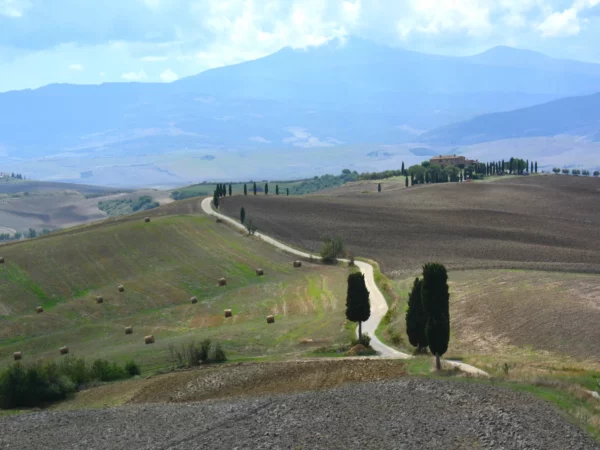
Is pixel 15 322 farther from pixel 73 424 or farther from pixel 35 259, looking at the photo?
pixel 73 424

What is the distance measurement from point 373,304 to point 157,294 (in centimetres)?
2049

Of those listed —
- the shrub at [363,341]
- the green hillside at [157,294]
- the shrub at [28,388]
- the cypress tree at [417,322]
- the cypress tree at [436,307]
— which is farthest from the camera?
the green hillside at [157,294]

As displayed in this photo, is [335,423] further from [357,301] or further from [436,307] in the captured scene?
[357,301]

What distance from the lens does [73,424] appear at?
1099 inches

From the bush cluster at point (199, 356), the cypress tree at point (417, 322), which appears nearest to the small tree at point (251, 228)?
the bush cluster at point (199, 356)

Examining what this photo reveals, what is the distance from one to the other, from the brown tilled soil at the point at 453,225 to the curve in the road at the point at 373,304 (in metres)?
2.16

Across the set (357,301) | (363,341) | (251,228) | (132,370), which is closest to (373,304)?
(357,301)

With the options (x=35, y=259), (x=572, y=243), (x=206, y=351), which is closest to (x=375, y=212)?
A: (x=572, y=243)

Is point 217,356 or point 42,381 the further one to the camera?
point 217,356

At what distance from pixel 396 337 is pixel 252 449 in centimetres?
2183

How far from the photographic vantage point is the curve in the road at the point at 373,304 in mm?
34728

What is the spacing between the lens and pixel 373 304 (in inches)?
2228

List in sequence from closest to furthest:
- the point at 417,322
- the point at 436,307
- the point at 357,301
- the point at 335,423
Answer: the point at 335,423 → the point at 436,307 → the point at 417,322 → the point at 357,301

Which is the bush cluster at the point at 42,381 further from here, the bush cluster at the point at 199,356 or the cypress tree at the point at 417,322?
the cypress tree at the point at 417,322
